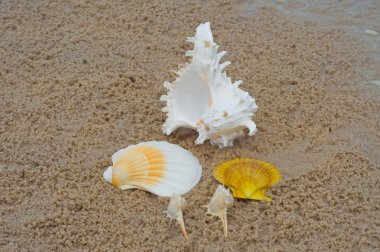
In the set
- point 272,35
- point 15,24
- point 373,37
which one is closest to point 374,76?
point 373,37

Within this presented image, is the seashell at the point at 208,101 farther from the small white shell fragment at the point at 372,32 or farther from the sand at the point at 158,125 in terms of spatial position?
the small white shell fragment at the point at 372,32

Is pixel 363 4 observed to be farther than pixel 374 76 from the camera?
Yes

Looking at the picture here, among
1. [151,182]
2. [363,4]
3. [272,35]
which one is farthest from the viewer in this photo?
[363,4]

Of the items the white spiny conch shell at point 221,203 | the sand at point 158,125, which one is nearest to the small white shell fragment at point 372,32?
the sand at point 158,125

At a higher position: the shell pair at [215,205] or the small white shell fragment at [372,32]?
the shell pair at [215,205]

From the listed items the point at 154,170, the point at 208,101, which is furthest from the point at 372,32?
the point at 154,170

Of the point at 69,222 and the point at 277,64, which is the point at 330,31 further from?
the point at 69,222

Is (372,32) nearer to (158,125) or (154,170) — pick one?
(158,125)
